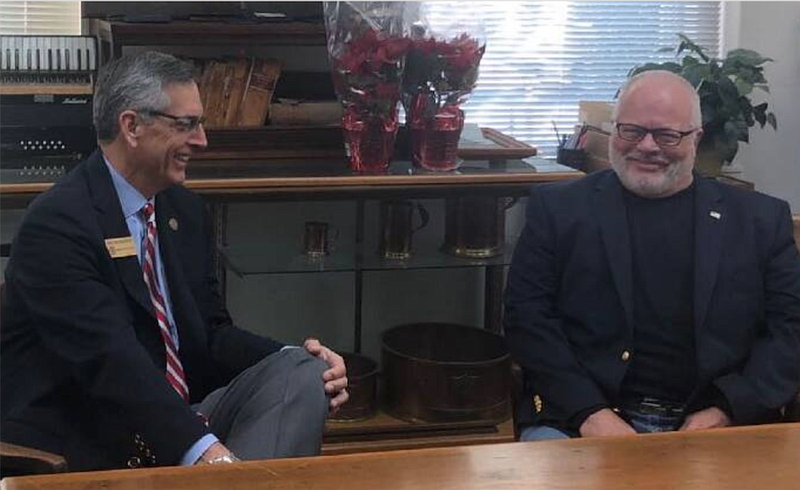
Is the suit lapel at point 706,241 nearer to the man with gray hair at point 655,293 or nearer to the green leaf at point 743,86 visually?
the man with gray hair at point 655,293

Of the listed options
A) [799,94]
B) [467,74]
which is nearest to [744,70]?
[799,94]

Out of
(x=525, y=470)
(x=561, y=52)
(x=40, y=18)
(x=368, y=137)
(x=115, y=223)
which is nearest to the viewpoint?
(x=525, y=470)

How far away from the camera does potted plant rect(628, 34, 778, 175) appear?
11.7ft

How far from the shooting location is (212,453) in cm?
220

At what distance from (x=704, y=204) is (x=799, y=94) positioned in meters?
1.58

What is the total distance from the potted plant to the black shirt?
1.00 m

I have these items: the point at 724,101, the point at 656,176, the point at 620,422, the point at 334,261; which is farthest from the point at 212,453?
the point at 724,101

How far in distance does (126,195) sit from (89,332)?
0.32 m

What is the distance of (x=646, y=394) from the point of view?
8.57 feet

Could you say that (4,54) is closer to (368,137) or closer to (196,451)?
(368,137)

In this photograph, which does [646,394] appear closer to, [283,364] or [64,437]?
[283,364]

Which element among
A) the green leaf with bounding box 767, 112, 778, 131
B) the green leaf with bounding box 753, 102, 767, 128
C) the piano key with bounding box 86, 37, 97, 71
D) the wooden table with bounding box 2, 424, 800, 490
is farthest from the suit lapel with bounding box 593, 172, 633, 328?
the piano key with bounding box 86, 37, 97, 71

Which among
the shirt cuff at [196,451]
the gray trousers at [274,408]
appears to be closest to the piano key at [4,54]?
the gray trousers at [274,408]

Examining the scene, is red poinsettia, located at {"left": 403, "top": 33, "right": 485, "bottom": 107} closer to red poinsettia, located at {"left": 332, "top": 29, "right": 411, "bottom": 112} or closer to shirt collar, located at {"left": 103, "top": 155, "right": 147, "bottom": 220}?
red poinsettia, located at {"left": 332, "top": 29, "right": 411, "bottom": 112}
